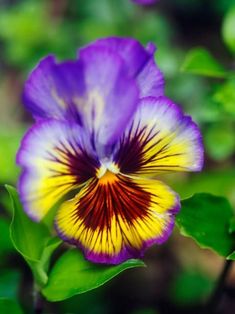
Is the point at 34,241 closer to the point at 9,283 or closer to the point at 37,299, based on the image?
the point at 37,299

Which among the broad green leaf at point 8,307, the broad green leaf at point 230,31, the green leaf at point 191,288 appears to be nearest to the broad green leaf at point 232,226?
the broad green leaf at point 8,307

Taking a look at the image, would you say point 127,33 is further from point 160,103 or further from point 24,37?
point 160,103

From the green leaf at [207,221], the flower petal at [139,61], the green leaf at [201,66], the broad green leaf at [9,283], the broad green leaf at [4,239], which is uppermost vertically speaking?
the green leaf at [201,66]

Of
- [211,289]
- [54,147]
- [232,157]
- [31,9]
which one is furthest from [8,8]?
[54,147]

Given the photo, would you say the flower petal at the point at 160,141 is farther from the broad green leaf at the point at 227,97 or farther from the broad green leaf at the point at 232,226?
the broad green leaf at the point at 227,97

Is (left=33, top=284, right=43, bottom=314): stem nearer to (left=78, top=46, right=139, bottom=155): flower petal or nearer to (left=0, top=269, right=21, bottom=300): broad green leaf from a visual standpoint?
(left=0, top=269, right=21, bottom=300): broad green leaf

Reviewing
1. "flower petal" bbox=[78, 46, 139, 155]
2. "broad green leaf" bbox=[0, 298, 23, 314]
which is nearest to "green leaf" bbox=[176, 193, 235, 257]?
"flower petal" bbox=[78, 46, 139, 155]

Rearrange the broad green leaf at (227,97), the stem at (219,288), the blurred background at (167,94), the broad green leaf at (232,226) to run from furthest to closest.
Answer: the blurred background at (167,94) < the broad green leaf at (227,97) < the stem at (219,288) < the broad green leaf at (232,226)
